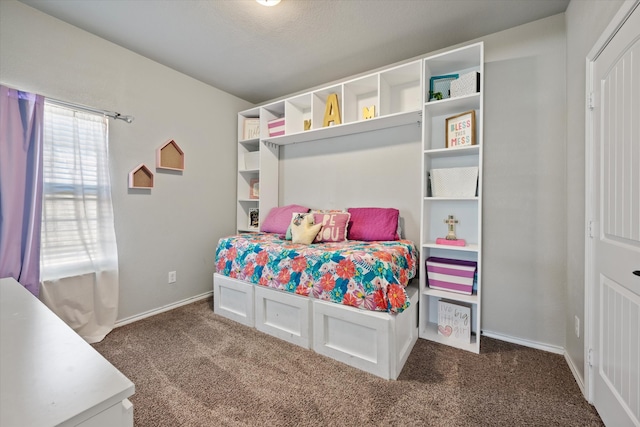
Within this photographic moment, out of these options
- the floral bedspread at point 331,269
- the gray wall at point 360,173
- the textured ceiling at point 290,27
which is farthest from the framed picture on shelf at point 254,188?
the textured ceiling at point 290,27

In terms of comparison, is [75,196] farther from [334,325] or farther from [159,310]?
[334,325]

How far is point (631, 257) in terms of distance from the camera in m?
1.11

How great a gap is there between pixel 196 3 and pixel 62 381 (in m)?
2.23

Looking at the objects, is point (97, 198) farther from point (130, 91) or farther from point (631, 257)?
point (631, 257)

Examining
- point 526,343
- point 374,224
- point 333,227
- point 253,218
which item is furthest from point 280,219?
point 526,343

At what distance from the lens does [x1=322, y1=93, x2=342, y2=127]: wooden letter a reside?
105 inches

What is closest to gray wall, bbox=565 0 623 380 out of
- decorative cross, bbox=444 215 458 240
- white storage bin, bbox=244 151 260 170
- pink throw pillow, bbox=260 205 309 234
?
decorative cross, bbox=444 215 458 240

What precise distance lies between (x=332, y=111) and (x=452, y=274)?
1842 mm

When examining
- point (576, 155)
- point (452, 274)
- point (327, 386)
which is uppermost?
point (576, 155)

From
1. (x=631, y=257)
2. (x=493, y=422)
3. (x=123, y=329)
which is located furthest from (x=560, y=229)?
(x=123, y=329)

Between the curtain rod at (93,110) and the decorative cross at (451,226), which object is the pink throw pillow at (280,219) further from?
the curtain rod at (93,110)

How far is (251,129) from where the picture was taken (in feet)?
10.9

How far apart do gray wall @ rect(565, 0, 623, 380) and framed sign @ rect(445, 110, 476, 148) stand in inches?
22.7

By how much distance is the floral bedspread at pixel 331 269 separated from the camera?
1734 millimetres
